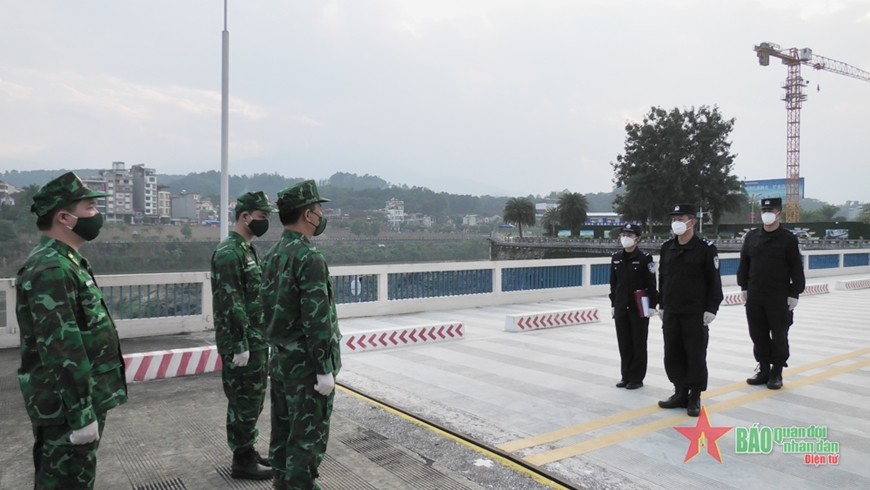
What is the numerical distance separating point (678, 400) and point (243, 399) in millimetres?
4447

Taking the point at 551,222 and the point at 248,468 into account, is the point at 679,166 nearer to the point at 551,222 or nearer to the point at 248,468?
the point at 551,222

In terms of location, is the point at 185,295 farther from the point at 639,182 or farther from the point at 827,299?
the point at 639,182

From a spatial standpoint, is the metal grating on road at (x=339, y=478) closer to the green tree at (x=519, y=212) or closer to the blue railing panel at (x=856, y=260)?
the blue railing panel at (x=856, y=260)

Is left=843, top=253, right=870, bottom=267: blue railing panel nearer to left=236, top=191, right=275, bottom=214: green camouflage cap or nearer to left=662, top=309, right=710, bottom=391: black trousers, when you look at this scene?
left=662, top=309, right=710, bottom=391: black trousers

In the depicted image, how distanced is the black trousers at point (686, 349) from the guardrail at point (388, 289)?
7313 millimetres

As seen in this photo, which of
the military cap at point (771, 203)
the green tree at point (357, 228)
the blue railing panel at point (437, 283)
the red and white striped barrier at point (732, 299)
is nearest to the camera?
the military cap at point (771, 203)

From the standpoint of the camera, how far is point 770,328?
23.1 ft

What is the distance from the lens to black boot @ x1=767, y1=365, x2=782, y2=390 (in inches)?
271

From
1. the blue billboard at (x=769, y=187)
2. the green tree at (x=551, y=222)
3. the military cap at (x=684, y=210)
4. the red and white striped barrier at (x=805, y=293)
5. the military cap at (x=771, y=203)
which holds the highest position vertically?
the blue billboard at (x=769, y=187)

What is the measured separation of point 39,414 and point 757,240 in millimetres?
7531

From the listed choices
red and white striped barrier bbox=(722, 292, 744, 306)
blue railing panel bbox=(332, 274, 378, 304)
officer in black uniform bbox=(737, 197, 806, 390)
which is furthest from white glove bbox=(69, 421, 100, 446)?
red and white striped barrier bbox=(722, 292, 744, 306)

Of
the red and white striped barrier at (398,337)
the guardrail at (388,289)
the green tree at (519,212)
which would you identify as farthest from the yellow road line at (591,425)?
the green tree at (519,212)

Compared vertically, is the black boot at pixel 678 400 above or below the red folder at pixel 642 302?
below

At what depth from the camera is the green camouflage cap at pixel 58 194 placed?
9.96 ft
